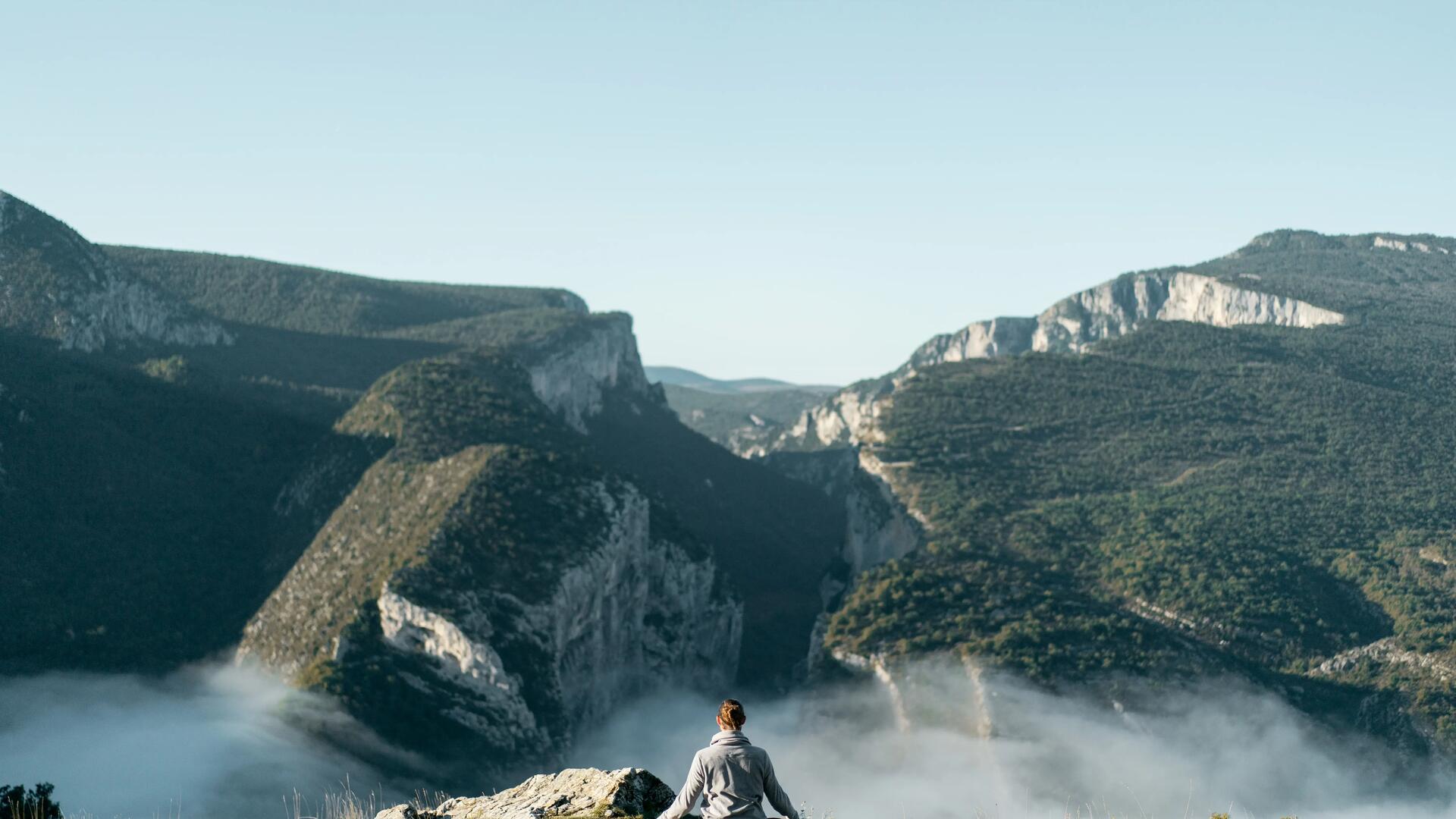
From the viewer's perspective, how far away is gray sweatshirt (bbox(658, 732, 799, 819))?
22078 millimetres

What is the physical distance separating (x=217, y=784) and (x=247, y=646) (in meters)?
24.5

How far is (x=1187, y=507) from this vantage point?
448ft

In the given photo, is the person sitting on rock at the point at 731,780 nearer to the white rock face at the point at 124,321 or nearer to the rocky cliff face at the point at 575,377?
the white rock face at the point at 124,321

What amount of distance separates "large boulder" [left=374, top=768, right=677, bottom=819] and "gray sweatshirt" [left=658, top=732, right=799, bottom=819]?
2514 mm

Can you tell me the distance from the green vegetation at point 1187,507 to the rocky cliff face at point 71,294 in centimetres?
6915

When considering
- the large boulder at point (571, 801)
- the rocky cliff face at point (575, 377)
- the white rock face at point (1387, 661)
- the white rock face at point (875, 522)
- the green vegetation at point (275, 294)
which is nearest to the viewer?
the large boulder at point (571, 801)

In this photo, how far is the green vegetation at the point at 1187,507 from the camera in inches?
4306

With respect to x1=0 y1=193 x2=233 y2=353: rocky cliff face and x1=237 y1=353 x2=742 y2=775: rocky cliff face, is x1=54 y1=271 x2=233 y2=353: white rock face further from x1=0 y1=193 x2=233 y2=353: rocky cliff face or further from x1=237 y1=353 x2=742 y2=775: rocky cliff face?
x1=237 y1=353 x2=742 y2=775: rocky cliff face

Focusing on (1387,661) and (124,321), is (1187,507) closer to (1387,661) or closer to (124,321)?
(1387,661)

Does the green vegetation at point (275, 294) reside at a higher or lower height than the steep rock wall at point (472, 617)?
higher

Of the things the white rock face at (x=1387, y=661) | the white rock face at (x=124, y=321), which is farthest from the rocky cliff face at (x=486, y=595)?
the white rock face at (x=1387, y=661)

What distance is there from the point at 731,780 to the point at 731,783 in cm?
6

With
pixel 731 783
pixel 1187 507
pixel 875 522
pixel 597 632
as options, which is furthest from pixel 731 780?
pixel 875 522

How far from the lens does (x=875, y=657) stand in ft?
351
